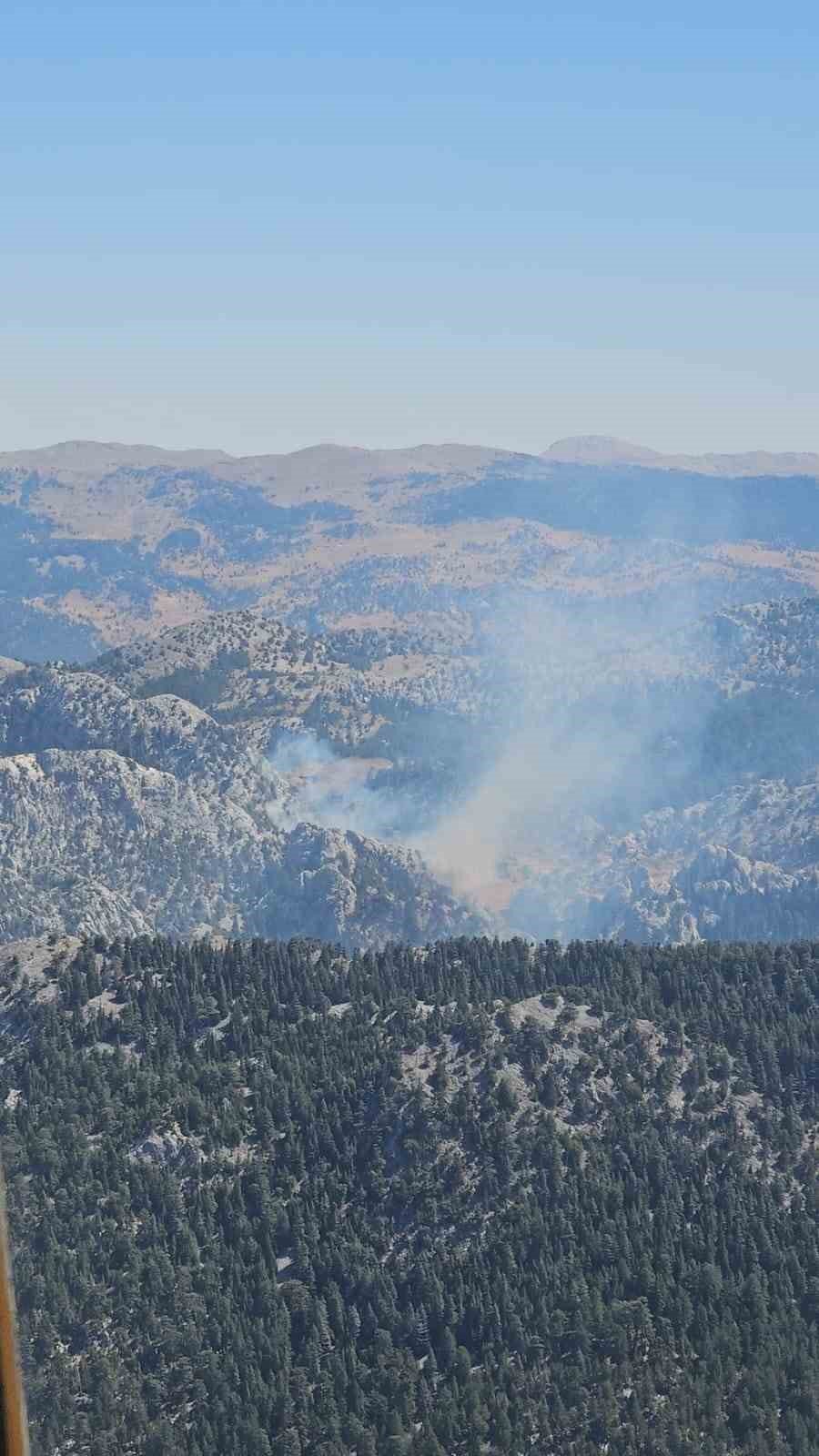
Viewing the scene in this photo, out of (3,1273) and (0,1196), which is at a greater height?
(0,1196)

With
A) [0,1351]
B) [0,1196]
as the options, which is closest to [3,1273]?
[0,1351]

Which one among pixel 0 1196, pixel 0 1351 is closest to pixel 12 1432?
pixel 0 1351

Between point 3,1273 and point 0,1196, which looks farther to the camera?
point 0,1196

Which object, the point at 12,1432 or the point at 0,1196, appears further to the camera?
the point at 0,1196

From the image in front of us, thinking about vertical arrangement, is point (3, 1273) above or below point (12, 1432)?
above

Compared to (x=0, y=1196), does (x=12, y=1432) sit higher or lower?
lower

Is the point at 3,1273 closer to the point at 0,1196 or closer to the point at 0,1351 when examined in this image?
the point at 0,1351

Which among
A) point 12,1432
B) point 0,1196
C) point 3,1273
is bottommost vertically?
point 12,1432

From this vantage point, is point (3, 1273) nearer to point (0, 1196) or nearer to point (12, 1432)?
point (12, 1432)
